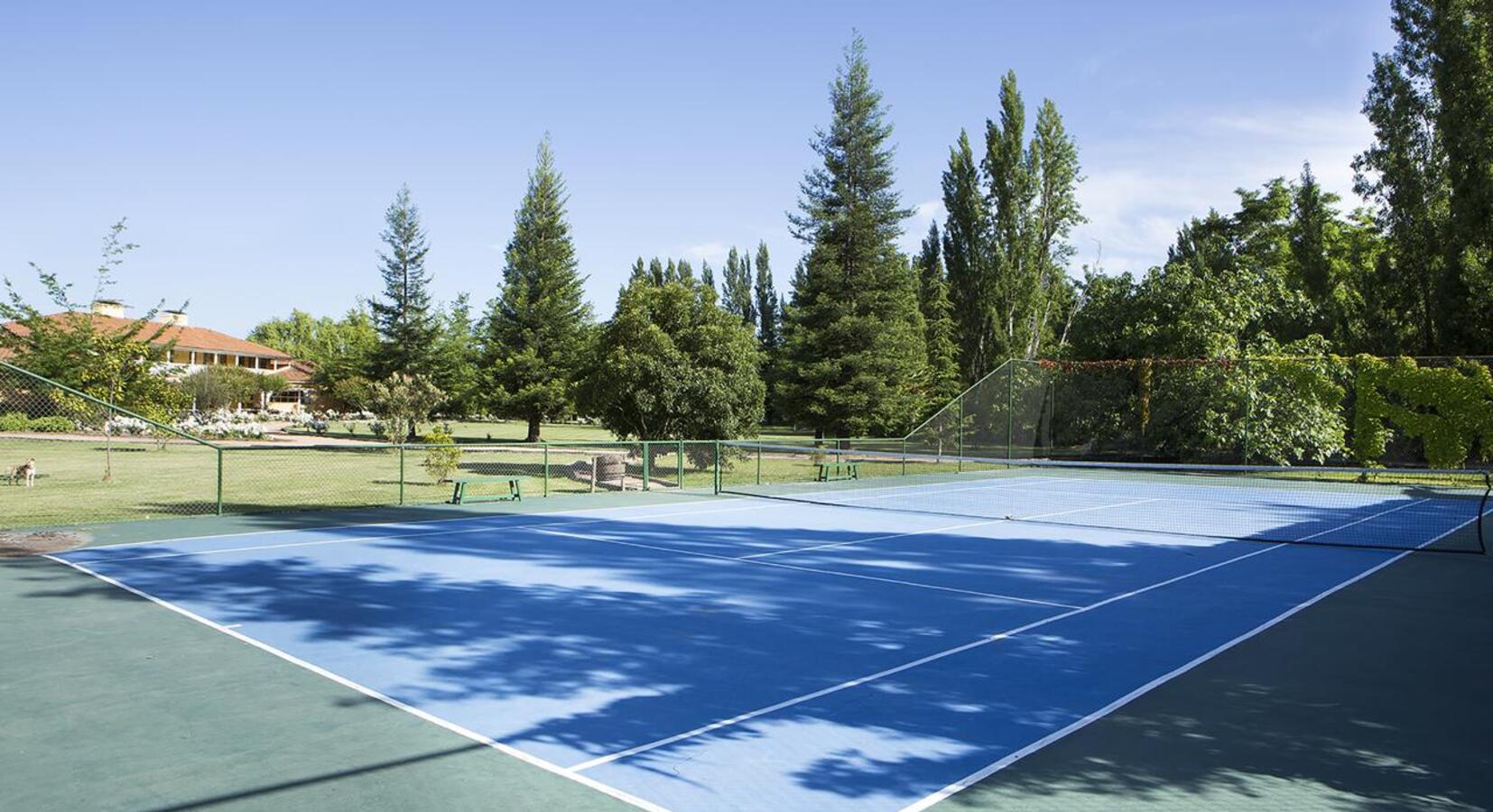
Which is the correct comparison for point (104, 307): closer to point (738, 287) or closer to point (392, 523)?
point (392, 523)

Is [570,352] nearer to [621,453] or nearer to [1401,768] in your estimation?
[621,453]

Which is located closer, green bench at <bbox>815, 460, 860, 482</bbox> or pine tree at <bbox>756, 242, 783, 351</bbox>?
green bench at <bbox>815, 460, 860, 482</bbox>

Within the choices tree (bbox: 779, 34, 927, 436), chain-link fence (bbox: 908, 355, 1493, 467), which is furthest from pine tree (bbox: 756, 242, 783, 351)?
chain-link fence (bbox: 908, 355, 1493, 467)

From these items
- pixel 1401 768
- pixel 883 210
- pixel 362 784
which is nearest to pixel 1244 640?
pixel 1401 768

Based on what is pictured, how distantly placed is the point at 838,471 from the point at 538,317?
26.2 m

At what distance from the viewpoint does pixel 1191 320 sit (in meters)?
31.6

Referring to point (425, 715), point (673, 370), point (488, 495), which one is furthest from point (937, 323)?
point (425, 715)

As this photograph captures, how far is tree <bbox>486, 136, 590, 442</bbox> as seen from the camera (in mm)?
46719

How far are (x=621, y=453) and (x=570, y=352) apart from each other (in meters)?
25.8

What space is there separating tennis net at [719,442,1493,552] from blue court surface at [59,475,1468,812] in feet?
6.90

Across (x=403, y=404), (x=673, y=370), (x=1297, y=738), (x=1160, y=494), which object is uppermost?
(x=673, y=370)

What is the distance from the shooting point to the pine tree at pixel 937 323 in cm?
4559

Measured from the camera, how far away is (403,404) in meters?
36.8

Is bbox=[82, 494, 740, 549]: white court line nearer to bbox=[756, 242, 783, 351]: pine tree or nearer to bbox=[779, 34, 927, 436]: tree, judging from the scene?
bbox=[779, 34, 927, 436]: tree
